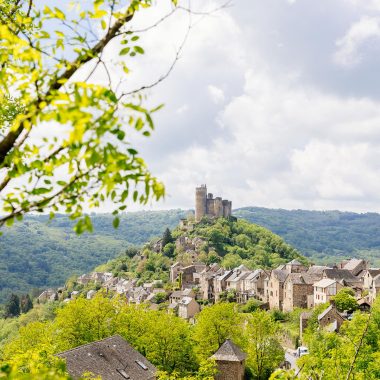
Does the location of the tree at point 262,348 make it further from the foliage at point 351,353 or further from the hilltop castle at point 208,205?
the hilltop castle at point 208,205

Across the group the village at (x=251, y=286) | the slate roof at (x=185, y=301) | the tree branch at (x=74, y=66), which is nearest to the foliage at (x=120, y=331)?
the village at (x=251, y=286)

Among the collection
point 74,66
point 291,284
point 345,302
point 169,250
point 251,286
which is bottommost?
point 251,286

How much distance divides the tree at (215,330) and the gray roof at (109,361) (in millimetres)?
13439

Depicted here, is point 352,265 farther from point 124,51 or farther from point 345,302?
point 124,51

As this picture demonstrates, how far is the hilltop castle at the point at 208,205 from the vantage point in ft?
550

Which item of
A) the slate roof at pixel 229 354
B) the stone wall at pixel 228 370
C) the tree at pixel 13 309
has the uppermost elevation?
the slate roof at pixel 229 354

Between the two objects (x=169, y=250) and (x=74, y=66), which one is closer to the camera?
(x=74, y=66)

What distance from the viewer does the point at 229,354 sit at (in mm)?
41719

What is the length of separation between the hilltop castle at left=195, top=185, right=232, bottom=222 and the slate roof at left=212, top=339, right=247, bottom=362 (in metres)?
124

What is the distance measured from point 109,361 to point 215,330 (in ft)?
58.2

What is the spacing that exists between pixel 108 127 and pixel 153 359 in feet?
134

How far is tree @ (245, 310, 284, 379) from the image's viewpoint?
4503cm

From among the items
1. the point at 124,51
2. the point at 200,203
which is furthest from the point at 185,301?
the point at 124,51

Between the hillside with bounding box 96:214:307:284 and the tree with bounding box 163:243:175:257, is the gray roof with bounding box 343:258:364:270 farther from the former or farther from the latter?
the tree with bounding box 163:243:175:257
